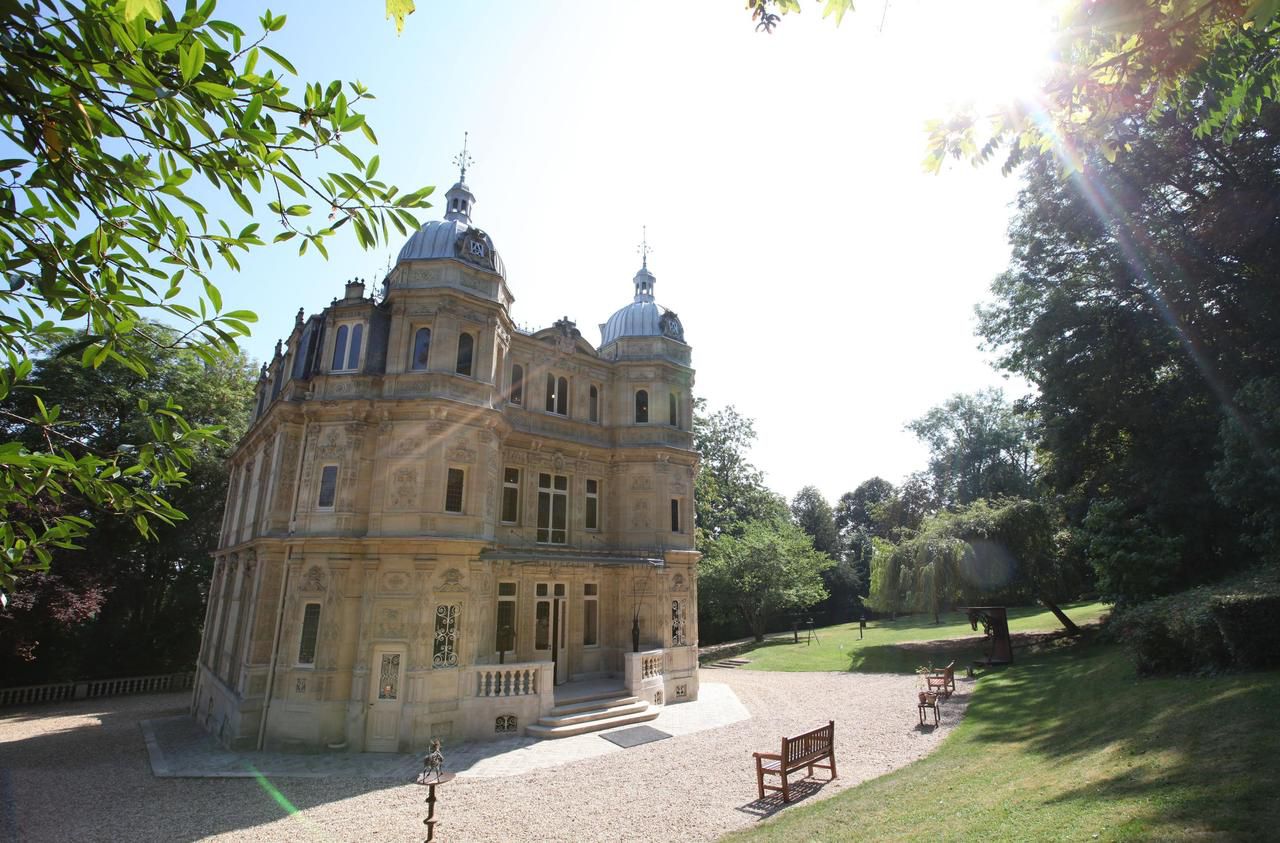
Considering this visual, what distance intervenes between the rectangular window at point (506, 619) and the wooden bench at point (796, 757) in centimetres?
934

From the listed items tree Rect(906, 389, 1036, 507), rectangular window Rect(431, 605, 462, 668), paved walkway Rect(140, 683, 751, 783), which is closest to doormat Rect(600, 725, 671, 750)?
paved walkway Rect(140, 683, 751, 783)

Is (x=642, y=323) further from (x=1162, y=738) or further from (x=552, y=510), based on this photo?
(x=1162, y=738)

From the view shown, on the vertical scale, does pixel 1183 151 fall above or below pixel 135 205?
above

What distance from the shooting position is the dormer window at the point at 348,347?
17703mm

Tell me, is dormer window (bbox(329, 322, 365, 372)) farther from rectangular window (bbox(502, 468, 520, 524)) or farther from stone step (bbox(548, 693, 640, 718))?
stone step (bbox(548, 693, 640, 718))

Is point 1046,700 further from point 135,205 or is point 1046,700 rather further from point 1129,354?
point 135,205

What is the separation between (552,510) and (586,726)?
730 cm

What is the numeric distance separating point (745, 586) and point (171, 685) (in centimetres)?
2901

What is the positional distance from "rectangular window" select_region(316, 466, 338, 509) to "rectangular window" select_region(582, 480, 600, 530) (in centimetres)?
853

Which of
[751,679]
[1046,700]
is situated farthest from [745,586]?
[1046,700]

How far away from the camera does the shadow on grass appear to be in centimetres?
645

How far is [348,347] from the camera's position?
58.4ft

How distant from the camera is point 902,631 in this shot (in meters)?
38.4

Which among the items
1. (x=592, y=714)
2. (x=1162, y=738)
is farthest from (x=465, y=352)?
(x=1162, y=738)
